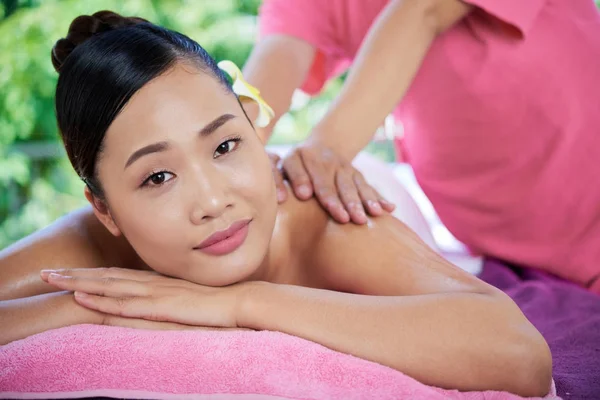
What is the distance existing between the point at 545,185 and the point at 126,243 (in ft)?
3.36

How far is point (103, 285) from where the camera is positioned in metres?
1.13

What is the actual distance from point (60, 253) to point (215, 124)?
1.50 feet

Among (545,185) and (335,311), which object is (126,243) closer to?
(335,311)

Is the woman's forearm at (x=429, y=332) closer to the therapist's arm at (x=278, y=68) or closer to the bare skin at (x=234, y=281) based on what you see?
the bare skin at (x=234, y=281)

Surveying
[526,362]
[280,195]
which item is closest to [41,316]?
[280,195]

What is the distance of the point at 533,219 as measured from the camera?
5.76 ft

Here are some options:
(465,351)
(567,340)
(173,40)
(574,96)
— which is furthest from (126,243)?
(574,96)

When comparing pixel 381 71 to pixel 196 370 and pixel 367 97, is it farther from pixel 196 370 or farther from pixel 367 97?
pixel 196 370

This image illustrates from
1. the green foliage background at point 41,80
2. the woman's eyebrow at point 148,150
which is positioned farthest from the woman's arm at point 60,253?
the green foliage background at point 41,80

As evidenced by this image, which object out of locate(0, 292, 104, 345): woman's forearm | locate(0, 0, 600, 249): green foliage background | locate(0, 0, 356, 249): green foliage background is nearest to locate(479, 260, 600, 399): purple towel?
locate(0, 292, 104, 345): woman's forearm

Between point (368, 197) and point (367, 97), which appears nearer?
point (368, 197)

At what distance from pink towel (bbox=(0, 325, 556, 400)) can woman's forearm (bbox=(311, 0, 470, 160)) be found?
637mm

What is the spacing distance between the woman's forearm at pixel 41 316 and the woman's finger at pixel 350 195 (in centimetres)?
50

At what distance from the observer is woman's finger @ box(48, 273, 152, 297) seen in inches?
44.1
